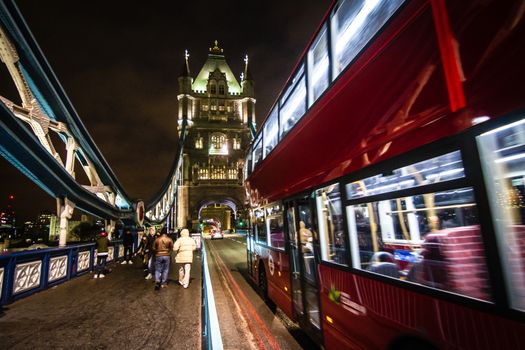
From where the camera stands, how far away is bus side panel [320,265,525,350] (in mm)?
1475

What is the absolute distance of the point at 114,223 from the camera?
52.0 ft

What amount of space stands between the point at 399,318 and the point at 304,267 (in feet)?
6.67

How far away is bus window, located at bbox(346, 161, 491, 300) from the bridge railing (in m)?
6.83

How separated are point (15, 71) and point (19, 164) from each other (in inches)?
169

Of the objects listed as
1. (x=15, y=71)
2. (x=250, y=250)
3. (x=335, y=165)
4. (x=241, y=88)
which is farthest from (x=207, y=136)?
(x=335, y=165)

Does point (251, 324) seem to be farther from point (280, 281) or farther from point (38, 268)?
point (38, 268)

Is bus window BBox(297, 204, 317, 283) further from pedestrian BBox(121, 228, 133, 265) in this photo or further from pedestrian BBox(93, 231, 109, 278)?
pedestrian BBox(121, 228, 133, 265)

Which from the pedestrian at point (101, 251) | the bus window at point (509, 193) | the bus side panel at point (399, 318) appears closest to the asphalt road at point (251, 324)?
the bus side panel at point (399, 318)

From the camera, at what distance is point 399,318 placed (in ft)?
6.94

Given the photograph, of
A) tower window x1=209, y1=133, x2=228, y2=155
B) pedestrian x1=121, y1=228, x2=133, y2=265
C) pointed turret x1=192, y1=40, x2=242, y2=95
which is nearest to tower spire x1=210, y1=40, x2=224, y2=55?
pointed turret x1=192, y1=40, x2=242, y2=95

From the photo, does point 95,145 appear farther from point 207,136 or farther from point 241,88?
point 241,88

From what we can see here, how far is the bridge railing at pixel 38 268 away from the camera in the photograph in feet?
18.3

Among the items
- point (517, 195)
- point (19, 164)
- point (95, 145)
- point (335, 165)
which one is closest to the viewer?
point (517, 195)

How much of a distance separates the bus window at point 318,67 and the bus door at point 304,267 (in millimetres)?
1566
